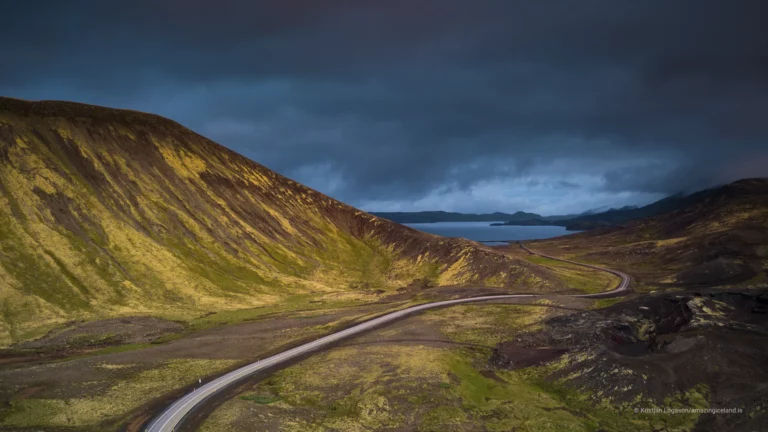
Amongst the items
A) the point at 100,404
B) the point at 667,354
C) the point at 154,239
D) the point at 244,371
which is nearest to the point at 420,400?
the point at 244,371

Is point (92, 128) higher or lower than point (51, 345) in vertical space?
higher

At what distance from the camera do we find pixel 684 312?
249ft

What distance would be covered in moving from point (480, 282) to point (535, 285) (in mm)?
17213

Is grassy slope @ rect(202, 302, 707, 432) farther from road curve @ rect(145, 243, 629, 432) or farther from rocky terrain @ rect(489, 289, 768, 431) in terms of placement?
road curve @ rect(145, 243, 629, 432)

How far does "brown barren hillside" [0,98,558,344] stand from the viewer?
98000mm

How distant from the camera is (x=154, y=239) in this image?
12706cm

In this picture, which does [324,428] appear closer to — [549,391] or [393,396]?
[393,396]

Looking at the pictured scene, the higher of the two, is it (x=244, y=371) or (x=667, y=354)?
(x=244, y=371)

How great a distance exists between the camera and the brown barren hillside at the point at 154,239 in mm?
98000

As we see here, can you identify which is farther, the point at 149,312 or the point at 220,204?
the point at 220,204

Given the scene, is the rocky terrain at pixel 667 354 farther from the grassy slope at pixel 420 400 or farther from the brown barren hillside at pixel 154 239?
the brown barren hillside at pixel 154 239

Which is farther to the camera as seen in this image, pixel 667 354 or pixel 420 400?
pixel 667 354

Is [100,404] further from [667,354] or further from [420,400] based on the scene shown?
[667,354]

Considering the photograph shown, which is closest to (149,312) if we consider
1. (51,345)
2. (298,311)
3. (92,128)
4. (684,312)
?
(51,345)
